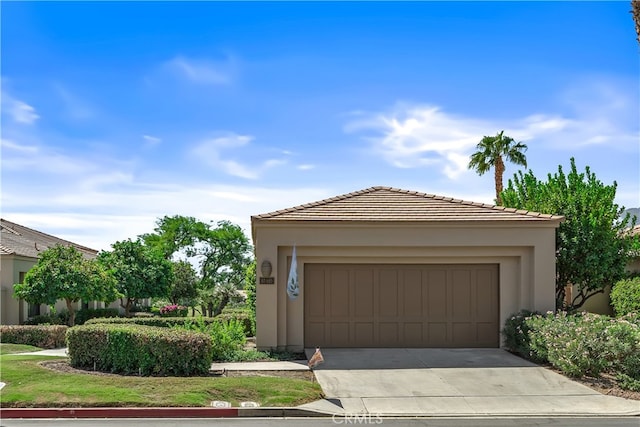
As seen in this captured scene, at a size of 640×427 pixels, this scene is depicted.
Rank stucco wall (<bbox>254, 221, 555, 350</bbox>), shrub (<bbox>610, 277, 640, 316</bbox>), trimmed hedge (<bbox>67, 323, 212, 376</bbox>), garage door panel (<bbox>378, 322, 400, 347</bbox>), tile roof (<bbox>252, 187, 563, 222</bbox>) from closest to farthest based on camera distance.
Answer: trimmed hedge (<bbox>67, 323, 212, 376</bbox>), stucco wall (<bbox>254, 221, 555, 350</bbox>), tile roof (<bbox>252, 187, 563, 222</bbox>), garage door panel (<bbox>378, 322, 400, 347</bbox>), shrub (<bbox>610, 277, 640, 316</bbox>)

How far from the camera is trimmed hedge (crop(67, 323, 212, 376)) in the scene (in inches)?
496

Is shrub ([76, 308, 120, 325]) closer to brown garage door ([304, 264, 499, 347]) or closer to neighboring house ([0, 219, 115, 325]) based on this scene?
neighboring house ([0, 219, 115, 325])

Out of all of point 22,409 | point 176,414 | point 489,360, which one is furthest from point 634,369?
point 22,409

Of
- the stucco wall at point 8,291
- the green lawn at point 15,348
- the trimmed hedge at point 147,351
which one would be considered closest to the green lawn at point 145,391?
the trimmed hedge at point 147,351

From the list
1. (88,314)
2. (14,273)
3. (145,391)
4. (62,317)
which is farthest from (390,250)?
(88,314)

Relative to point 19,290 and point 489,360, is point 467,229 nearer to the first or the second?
point 489,360

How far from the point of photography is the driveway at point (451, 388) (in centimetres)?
1053

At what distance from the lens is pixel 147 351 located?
12.8 metres

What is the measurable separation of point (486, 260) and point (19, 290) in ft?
58.5

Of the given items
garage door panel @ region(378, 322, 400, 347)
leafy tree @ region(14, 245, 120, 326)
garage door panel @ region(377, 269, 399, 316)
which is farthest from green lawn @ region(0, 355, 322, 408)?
leafy tree @ region(14, 245, 120, 326)

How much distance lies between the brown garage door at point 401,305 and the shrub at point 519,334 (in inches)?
22.7

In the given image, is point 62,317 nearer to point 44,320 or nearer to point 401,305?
point 44,320

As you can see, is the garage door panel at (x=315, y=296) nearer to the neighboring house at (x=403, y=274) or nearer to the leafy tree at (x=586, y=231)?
the neighboring house at (x=403, y=274)
